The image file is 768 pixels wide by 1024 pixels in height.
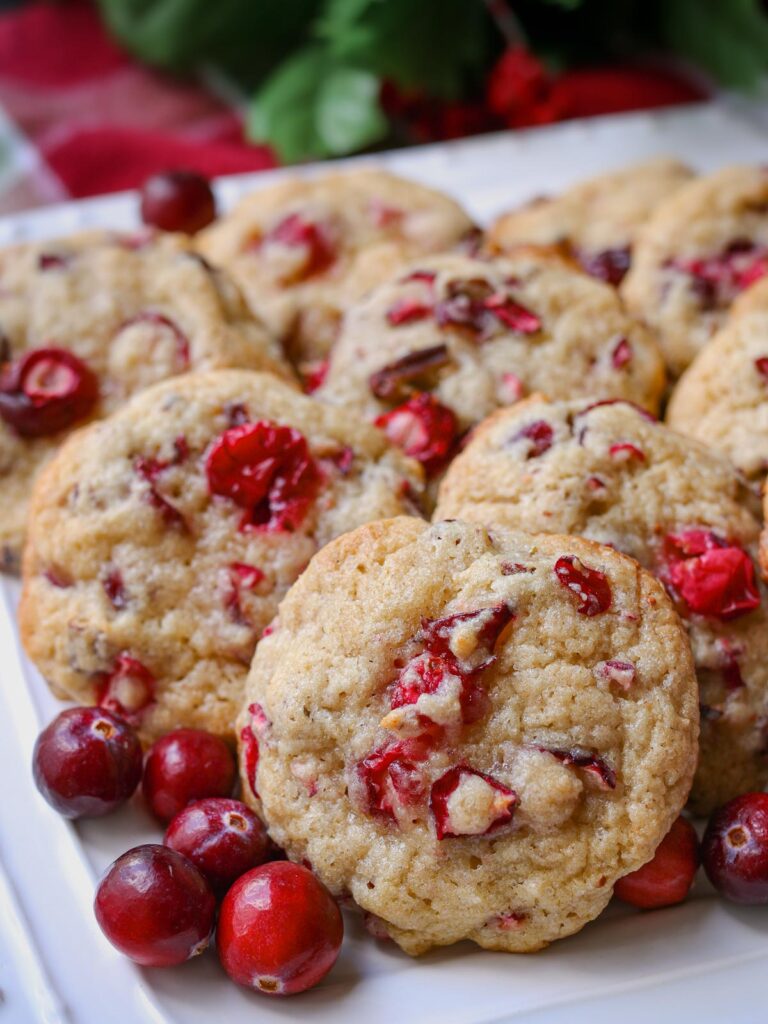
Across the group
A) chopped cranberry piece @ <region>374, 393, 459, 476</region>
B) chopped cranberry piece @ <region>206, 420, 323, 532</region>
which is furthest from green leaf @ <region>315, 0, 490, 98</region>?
chopped cranberry piece @ <region>206, 420, 323, 532</region>

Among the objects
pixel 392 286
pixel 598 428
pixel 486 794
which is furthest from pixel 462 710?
pixel 392 286

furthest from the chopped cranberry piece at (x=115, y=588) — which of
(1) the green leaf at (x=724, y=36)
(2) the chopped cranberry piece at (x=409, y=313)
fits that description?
(1) the green leaf at (x=724, y=36)

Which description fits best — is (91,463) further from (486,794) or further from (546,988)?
(546,988)

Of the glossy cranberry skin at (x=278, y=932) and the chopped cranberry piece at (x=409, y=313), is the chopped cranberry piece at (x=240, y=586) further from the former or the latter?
the chopped cranberry piece at (x=409, y=313)

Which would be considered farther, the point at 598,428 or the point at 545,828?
the point at 598,428

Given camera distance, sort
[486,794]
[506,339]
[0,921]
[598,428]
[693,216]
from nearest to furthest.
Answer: [486,794] < [0,921] < [598,428] < [506,339] < [693,216]

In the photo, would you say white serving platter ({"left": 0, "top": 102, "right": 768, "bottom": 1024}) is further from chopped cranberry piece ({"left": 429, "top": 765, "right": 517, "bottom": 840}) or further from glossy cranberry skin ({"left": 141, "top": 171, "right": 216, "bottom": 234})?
glossy cranberry skin ({"left": 141, "top": 171, "right": 216, "bottom": 234})
